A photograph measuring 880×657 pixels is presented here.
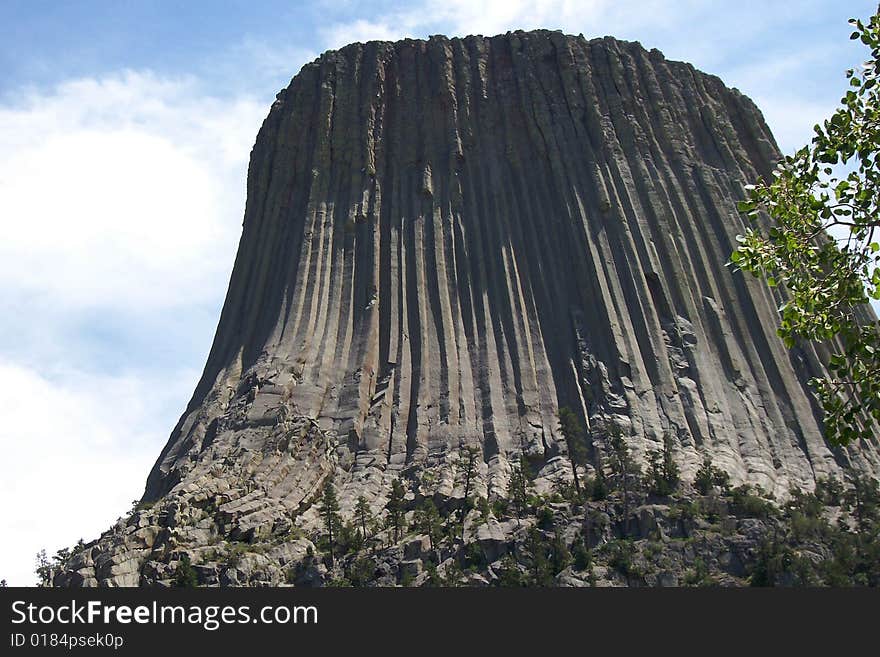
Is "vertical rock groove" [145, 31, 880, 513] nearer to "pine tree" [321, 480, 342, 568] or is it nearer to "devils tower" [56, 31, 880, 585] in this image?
"devils tower" [56, 31, 880, 585]

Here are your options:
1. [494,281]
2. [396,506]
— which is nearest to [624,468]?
[396,506]

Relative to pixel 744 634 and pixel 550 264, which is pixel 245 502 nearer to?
pixel 550 264

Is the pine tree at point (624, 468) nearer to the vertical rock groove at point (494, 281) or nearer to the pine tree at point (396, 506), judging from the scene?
the vertical rock groove at point (494, 281)

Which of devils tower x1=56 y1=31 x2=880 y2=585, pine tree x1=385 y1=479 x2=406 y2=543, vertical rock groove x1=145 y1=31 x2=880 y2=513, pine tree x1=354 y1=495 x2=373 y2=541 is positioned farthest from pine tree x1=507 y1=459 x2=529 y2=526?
pine tree x1=354 y1=495 x2=373 y2=541

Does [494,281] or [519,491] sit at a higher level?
[494,281]

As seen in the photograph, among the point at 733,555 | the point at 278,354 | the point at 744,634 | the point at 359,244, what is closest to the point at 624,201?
the point at 359,244

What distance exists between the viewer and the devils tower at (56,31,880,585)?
128ft

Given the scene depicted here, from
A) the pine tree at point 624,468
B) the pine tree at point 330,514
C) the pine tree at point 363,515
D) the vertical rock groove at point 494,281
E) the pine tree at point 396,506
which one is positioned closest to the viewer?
the pine tree at point 330,514

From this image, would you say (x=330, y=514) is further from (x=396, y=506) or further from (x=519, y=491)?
(x=519, y=491)

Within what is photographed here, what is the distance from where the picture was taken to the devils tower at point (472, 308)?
38.9 m

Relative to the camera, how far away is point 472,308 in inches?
1801

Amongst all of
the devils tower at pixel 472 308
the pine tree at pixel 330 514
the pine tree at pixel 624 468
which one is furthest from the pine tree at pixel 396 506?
the pine tree at pixel 624 468

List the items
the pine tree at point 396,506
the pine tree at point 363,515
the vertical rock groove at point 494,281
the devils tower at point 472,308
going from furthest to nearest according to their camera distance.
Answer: the vertical rock groove at point 494,281
the devils tower at point 472,308
the pine tree at point 363,515
the pine tree at point 396,506

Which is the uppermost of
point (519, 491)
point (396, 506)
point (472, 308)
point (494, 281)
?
point (494, 281)
